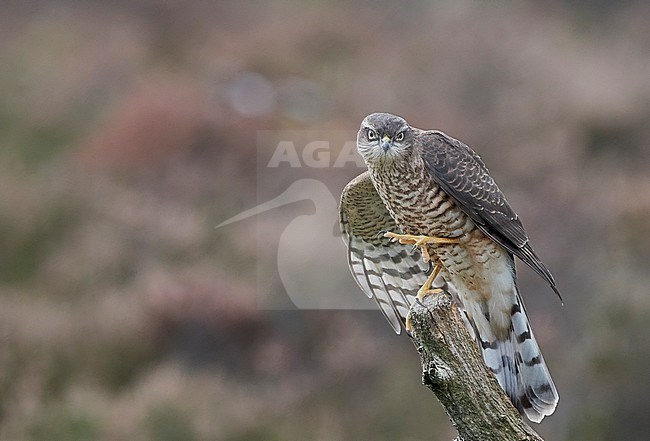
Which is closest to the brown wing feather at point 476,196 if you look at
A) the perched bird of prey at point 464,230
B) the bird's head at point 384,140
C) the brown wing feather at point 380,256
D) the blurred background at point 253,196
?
the perched bird of prey at point 464,230

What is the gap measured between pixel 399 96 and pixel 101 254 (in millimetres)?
7046

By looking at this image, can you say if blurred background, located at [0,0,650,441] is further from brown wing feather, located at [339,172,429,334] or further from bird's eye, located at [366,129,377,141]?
bird's eye, located at [366,129,377,141]

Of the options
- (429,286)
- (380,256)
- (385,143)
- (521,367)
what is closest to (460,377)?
(521,367)

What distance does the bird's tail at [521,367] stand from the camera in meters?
3.92

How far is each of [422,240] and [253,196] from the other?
8438 mm

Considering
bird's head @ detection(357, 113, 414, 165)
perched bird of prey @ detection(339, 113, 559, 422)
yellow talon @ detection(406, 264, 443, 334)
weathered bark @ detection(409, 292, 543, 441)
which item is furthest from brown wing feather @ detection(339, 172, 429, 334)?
weathered bark @ detection(409, 292, 543, 441)

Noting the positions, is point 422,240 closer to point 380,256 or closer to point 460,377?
point 380,256

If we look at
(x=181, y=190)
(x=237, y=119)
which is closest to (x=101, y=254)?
(x=181, y=190)

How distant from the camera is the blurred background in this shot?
779 centimetres

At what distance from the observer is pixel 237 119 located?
14203 mm

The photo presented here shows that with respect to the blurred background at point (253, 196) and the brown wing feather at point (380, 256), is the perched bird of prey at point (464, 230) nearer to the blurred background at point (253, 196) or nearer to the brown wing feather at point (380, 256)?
the brown wing feather at point (380, 256)

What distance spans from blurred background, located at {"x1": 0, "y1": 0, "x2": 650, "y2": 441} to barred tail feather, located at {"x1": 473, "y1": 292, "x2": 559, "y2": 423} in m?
3.49

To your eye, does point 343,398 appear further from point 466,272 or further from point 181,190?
point 181,190

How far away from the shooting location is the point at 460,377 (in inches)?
129
